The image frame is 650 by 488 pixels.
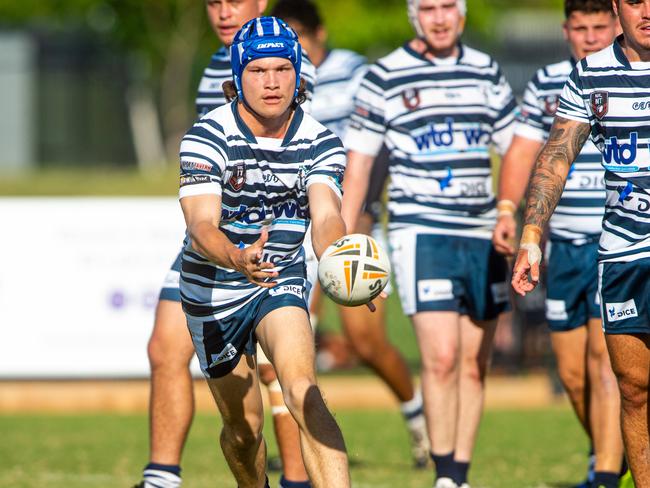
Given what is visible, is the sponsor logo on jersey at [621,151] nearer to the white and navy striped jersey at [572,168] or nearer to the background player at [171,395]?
the white and navy striped jersey at [572,168]

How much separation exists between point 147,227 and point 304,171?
272 inches

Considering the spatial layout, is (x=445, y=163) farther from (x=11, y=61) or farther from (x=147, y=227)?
(x=11, y=61)

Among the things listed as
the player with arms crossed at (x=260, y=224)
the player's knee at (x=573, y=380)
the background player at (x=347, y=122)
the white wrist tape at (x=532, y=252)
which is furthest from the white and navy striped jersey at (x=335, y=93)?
the white wrist tape at (x=532, y=252)

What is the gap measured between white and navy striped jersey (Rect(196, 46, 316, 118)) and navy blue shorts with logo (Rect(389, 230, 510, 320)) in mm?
1148

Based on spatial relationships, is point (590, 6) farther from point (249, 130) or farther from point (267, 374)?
point (267, 374)

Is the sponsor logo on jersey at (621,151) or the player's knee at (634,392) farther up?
the sponsor logo on jersey at (621,151)

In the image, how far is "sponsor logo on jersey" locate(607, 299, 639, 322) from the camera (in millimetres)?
5898

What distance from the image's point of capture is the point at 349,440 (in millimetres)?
10352

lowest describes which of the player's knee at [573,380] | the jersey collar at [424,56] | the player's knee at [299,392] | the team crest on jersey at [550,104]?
the player's knee at [573,380]

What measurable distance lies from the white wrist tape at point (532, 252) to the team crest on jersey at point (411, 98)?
2101 mm

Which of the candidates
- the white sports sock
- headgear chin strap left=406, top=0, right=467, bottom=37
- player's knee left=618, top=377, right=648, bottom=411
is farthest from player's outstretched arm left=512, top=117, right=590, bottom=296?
the white sports sock

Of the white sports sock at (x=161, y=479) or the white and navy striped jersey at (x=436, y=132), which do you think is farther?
the white and navy striped jersey at (x=436, y=132)

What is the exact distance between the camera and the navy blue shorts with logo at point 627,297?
588cm

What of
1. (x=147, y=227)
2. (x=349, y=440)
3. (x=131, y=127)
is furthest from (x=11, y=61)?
(x=349, y=440)
